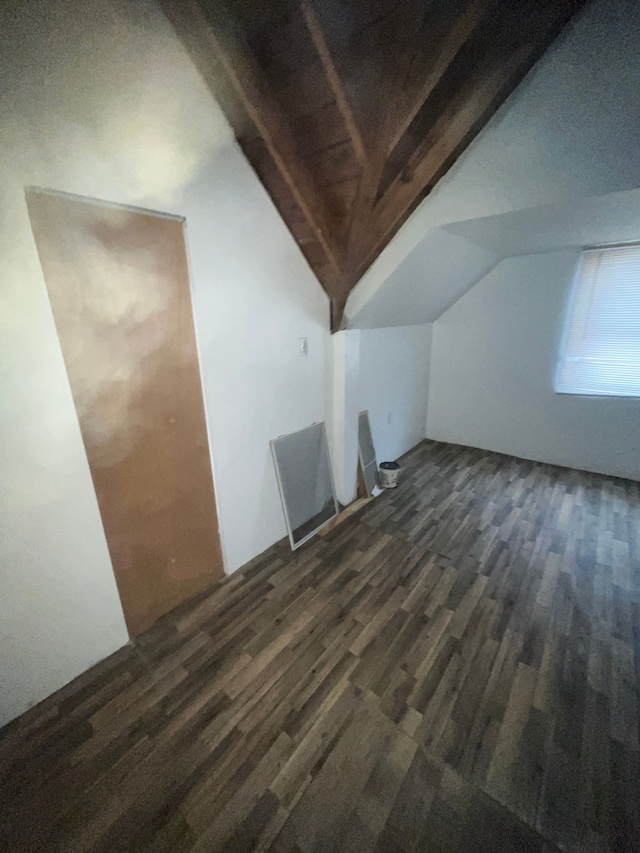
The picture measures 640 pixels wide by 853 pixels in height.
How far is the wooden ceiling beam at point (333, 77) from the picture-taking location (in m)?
1.17

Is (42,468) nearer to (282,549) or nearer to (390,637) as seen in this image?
(282,549)

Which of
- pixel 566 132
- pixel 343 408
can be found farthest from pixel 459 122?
pixel 343 408

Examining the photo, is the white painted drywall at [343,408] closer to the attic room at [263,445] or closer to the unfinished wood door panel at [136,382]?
the attic room at [263,445]

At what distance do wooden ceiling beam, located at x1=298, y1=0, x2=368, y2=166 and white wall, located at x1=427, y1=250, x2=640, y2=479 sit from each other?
8.85ft

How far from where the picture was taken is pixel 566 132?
1335 mm

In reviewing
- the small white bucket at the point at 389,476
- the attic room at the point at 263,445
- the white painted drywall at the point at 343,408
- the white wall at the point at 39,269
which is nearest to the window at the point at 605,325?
the attic room at the point at 263,445

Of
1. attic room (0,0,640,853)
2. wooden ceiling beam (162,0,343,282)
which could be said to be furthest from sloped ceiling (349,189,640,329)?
wooden ceiling beam (162,0,343,282)

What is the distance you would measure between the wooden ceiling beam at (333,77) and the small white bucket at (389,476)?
8.08 feet

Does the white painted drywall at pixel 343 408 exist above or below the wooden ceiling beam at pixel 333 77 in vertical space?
below

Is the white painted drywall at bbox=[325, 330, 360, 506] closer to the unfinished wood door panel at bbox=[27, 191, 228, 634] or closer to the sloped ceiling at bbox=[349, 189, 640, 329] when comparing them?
the sloped ceiling at bbox=[349, 189, 640, 329]

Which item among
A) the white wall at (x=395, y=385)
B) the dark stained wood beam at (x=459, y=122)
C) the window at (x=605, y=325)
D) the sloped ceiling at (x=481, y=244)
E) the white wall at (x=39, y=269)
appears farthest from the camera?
the white wall at (x=395, y=385)

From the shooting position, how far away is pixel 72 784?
1.24m

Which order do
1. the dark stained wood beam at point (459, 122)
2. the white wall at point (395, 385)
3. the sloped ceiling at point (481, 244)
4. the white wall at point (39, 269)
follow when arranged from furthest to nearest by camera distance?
the white wall at point (395, 385) → the sloped ceiling at point (481, 244) → the dark stained wood beam at point (459, 122) → the white wall at point (39, 269)

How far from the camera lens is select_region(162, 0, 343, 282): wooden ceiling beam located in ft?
4.11
